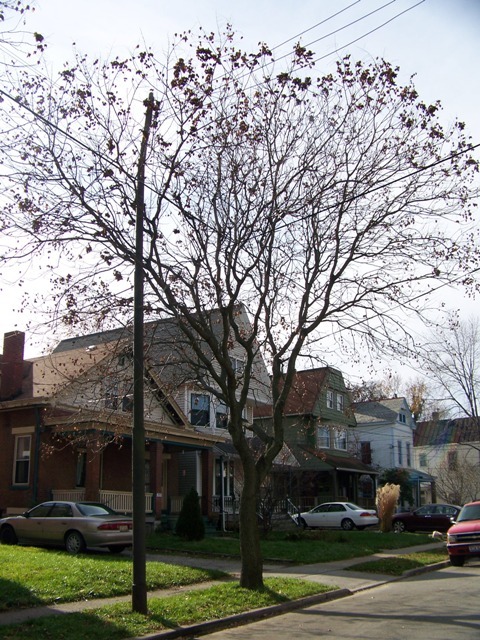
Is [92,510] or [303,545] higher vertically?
[92,510]

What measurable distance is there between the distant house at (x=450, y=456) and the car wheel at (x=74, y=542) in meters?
34.8

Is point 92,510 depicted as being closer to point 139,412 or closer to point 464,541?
point 139,412

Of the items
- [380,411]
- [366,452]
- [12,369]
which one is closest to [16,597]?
[12,369]

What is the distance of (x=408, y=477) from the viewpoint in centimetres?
4816

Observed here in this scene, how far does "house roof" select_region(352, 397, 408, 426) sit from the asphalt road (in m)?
38.8

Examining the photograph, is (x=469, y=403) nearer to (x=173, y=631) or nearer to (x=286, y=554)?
(x=286, y=554)

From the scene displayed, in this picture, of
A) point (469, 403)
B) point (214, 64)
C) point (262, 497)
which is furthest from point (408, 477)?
point (214, 64)

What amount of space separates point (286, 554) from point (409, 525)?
15.9m

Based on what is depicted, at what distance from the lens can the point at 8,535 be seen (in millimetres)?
18969

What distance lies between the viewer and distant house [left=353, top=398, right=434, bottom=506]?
5131 cm

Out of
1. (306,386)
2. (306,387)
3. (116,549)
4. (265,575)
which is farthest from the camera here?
(306,386)

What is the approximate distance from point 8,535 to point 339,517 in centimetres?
1802

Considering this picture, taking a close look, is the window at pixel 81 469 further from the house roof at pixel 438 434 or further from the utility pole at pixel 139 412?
the house roof at pixel 438 434

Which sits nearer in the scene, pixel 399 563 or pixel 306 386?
pixel 399 563
